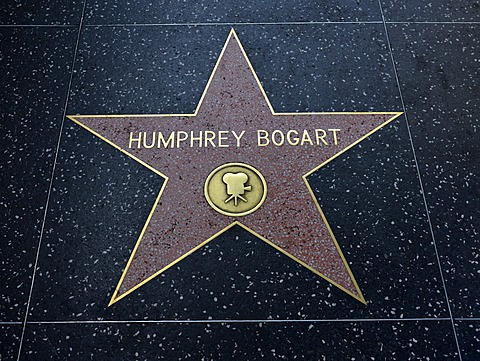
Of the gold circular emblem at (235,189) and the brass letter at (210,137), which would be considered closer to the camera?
the gold circular emblem at (235,189)

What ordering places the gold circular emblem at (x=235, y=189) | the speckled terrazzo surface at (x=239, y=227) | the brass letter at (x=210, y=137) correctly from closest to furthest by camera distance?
1. the speckled terrazzo surface at (x=239, y=227)
2. the gold circular emblem at (x=235, y=189)
3. the brass letter at (x=210, y=137)

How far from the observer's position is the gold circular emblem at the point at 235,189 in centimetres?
138

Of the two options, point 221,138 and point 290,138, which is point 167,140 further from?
point 290,138

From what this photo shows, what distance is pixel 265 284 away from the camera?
4.20ft

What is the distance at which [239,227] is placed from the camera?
1.35 meters

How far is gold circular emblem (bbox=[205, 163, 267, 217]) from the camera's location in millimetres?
1375

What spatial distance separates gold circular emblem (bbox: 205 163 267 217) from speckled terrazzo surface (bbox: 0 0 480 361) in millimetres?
74

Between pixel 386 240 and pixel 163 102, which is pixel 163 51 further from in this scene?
pixel 386 240

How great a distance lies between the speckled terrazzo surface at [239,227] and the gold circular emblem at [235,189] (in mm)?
74

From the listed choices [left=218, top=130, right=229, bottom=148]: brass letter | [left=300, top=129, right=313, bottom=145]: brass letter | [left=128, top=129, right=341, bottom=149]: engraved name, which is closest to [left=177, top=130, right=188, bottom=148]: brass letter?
[left=128, top=129, right=341, bottom=149]: engraved name

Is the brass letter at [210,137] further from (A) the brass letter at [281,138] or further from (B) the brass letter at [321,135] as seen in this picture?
(B) the brass letter at [321,135]

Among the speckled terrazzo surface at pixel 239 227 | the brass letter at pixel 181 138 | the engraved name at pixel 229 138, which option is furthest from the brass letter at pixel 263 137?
the brass letter at pixel 181 138

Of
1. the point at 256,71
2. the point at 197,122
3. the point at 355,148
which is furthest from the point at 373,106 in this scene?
the point at 197,122

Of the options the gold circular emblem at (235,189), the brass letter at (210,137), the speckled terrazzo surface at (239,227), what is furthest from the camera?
the brass letter at (210,137)
